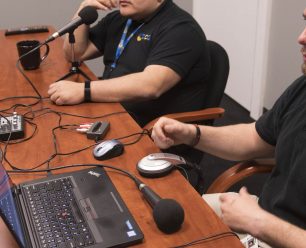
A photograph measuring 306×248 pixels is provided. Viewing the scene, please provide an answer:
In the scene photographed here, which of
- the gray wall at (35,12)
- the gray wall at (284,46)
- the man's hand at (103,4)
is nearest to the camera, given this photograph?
the man's hand at (103,4)

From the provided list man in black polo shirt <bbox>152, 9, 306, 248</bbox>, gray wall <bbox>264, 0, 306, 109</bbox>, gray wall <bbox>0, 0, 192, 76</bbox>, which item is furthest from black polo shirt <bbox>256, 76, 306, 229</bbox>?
gray wall <bbox>0, 0, 192, 76</bbox>

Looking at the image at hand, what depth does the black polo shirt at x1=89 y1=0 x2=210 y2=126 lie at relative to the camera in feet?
5.82

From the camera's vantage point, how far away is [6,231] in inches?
36.6

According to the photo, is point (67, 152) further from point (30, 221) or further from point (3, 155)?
point (30, 221)

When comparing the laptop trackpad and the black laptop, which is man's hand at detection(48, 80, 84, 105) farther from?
the laptop trackpad

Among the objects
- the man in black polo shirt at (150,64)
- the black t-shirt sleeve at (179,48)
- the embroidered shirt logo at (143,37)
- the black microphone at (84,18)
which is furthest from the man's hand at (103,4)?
the black t-shirt sleeve at (179,48)

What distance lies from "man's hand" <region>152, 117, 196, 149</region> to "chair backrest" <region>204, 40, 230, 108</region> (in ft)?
1.39

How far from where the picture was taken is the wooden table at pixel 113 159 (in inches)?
36.4

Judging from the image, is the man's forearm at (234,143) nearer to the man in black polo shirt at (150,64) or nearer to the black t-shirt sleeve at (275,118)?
the black t-shirt sleeve at (275,118)

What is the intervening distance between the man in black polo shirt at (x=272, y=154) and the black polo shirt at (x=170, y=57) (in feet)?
1.32

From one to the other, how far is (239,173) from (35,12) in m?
2.93

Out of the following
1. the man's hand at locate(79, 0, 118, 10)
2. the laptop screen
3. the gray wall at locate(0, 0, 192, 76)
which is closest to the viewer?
the laptop screen

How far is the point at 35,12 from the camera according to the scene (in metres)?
3.73

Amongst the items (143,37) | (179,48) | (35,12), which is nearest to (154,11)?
(143,37)
